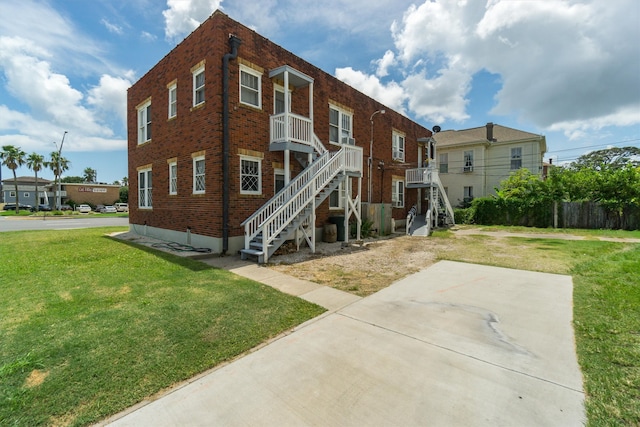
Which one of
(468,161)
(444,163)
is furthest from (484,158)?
(444,163)

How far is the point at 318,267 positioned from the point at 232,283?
2623mm

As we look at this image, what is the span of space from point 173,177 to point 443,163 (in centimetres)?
2549

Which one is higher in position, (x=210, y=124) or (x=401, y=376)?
(x=210, y=124)

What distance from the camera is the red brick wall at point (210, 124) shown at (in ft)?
32.9

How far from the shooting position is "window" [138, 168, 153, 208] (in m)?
14.6

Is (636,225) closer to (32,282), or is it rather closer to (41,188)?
(32,282)

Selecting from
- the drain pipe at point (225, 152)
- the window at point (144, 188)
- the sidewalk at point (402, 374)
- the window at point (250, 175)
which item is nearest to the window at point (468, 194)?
the window at point (250, 175)

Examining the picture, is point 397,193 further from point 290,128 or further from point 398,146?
point 290,128

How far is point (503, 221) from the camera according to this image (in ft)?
72.0

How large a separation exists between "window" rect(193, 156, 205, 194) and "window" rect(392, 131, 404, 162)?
41.9 feet

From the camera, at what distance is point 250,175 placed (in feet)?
35.2

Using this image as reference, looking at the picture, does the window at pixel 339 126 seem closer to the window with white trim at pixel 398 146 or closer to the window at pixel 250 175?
the window at pixel 250 175

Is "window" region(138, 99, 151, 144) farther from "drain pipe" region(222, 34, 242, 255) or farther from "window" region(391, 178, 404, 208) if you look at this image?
"window" region(391, 178, 404, 208)

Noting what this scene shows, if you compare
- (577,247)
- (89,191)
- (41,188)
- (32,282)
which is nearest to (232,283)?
(32,282)
